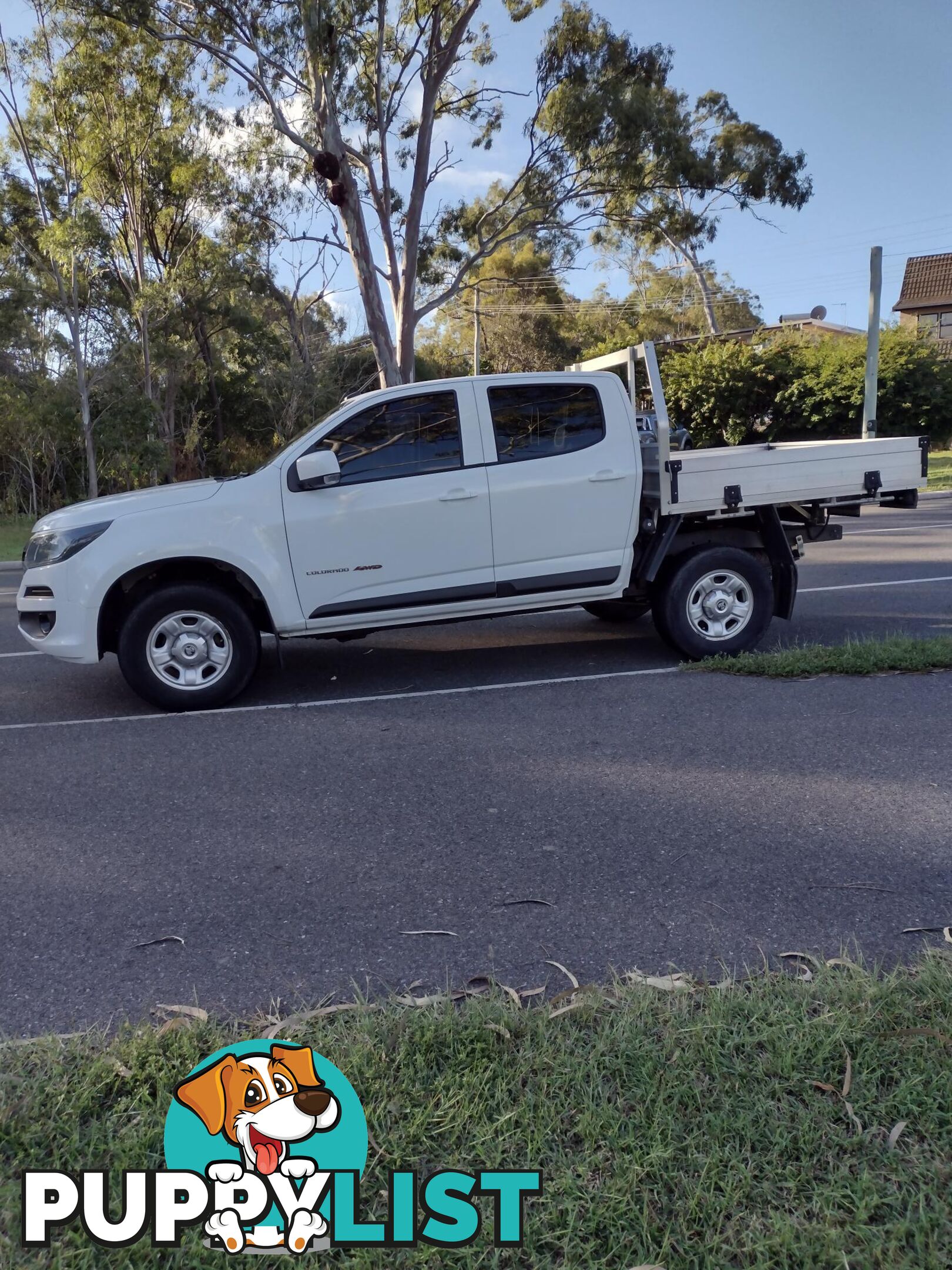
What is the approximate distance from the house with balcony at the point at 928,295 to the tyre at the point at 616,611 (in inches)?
1818

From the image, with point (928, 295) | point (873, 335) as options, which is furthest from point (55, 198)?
point (928, 295)

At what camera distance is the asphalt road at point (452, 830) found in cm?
340

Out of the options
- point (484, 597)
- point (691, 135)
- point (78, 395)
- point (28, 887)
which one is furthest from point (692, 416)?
point (28, 887)

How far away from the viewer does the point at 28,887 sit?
159 inches

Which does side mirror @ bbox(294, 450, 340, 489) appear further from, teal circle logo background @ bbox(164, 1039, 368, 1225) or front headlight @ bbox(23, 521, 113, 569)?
teal circle logo background @ bbox(164, 1039, 368, 1225)

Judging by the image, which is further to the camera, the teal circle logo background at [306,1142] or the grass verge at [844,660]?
the grass verge at [844,660]

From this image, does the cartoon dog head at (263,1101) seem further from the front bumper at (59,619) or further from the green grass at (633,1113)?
the front bumper at (59,619)

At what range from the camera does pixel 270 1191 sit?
2.18 meters

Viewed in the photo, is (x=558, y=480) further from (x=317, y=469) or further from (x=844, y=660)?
(x=844, y=660)

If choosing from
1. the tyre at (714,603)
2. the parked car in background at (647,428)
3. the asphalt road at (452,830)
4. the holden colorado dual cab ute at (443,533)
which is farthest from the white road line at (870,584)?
the asphalt road at (452,830)

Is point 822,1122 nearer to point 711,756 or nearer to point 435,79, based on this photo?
point 711,756

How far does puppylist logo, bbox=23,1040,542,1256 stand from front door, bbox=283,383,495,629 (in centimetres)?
465

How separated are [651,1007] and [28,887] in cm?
245

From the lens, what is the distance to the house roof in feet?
165
